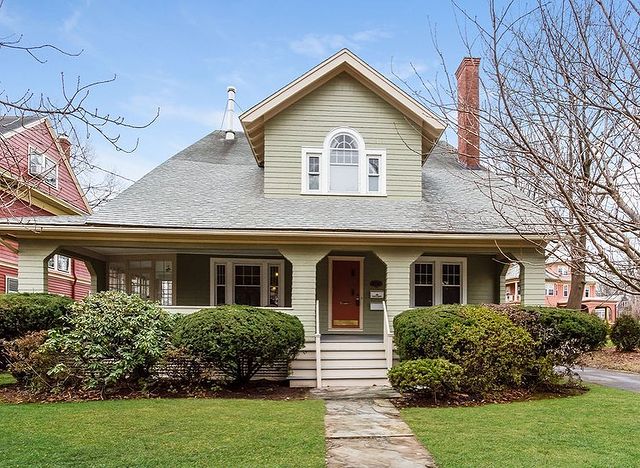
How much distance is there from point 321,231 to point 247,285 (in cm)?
345

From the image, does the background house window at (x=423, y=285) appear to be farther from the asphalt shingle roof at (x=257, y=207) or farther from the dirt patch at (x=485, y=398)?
the dirt patch at (x=485, y=398)

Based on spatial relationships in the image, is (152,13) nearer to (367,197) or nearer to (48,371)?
(367,197)

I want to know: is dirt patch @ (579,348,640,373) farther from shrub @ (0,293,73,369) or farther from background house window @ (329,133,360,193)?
shrub @ (0,293,73,369)

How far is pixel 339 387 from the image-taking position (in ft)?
32.2

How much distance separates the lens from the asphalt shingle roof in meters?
10.8

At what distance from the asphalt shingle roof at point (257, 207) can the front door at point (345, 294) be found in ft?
5.97

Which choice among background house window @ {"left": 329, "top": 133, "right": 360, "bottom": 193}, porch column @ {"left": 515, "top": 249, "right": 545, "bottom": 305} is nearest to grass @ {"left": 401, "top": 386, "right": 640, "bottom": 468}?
porch column @ {"left": 515, "top": 249, "right": 545, "bottom": 305}

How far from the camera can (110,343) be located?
894cm

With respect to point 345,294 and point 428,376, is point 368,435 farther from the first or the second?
point 345,294

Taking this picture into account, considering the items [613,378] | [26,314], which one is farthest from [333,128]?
[613,378]

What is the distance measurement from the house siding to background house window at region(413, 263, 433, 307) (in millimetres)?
1980

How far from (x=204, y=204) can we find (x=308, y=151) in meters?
2.88

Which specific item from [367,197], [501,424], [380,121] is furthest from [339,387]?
[380,121]

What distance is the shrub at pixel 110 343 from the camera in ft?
28.9
